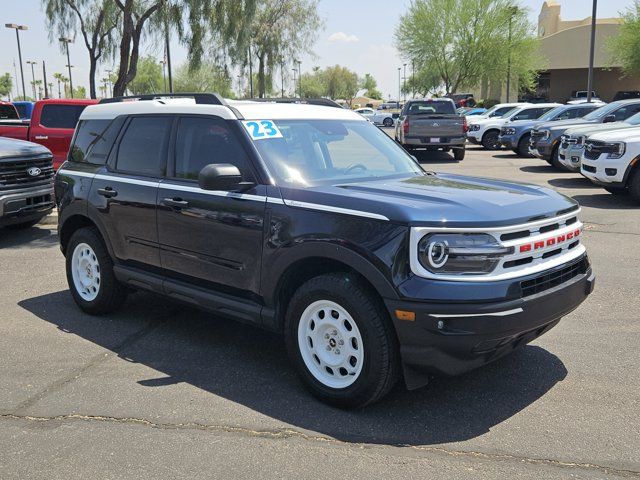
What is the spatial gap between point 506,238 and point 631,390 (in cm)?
145

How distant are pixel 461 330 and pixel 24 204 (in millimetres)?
7473

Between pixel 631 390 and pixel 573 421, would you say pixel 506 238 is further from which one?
pixel 631 390

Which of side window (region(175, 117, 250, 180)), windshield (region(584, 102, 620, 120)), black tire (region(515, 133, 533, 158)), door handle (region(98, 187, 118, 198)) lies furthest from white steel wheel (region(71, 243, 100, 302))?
black tire (region(515, 133, 533, 158))

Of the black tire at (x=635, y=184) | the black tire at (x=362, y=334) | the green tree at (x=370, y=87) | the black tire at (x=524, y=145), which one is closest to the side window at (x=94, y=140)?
the black tire at (x=362, y=334)

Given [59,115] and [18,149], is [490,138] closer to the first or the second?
[59,115]

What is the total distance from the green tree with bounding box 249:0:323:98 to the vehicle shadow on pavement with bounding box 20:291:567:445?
104 feet

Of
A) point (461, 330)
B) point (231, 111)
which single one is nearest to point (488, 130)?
point (231, 111)

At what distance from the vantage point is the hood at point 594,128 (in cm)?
1267

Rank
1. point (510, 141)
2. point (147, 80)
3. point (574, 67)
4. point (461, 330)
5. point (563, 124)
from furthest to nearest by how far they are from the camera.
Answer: point (147, 80) → point (574, 67) → point (510, 141) → point (563, 124) → point (461, 330)

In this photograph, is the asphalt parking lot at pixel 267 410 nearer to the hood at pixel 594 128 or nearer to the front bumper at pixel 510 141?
the hood at pixel 594 128

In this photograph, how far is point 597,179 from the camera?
11.3 m

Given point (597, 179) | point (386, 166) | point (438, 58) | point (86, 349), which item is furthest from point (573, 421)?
point (438, 58)

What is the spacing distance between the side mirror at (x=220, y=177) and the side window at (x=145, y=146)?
1014 millimetres

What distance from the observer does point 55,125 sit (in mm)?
11797
